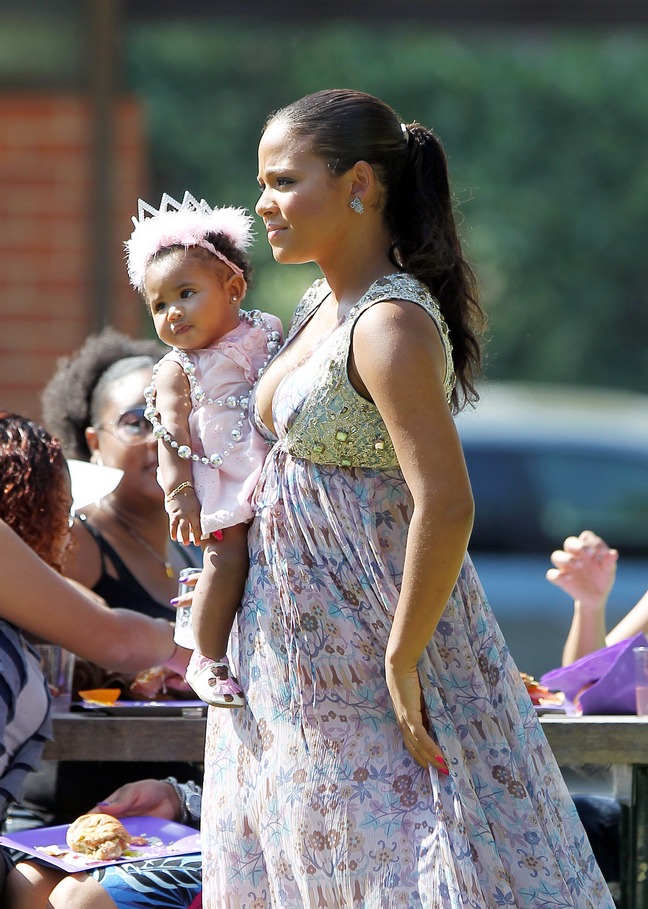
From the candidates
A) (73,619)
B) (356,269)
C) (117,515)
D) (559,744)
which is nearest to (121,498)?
(117,515)

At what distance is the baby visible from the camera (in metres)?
2.26

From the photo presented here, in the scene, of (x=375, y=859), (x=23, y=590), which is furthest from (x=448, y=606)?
(x=23, y=590)

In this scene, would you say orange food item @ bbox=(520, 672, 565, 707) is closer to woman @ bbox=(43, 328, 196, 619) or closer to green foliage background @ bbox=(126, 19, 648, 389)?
woman @ bbox=(43, 328, 196, 619)

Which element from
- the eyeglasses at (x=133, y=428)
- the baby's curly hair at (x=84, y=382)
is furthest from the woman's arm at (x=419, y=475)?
the baby's curly hair at (x=84, y=382)

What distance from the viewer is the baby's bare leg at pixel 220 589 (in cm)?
225

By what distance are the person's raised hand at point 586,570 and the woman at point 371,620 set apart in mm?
1122

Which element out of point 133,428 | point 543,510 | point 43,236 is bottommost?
point 133,428

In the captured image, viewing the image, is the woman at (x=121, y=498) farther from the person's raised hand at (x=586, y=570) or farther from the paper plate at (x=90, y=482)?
the person's raised hand at (x=586, y=570)

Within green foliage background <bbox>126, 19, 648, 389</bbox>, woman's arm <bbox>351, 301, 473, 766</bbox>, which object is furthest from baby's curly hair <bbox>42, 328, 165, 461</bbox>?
green foliage background <bbox>126, 19, 648, 389</bbox>

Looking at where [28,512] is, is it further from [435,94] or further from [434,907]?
[435,94]

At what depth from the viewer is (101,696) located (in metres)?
2.97

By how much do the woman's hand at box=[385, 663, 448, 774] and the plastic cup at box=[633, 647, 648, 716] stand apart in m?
0.86

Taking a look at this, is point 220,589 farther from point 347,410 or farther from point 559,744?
point 559,744

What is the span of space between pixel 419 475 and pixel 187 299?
620mm
